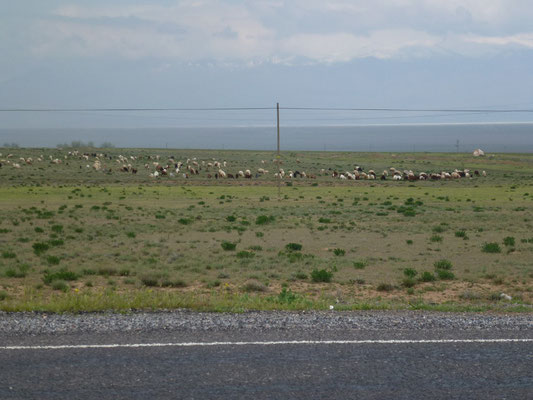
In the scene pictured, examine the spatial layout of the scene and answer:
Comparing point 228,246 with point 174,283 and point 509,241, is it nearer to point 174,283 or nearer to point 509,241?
point 174,283

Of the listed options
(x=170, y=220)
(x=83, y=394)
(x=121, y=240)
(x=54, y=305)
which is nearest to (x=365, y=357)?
(x=83, y=394)

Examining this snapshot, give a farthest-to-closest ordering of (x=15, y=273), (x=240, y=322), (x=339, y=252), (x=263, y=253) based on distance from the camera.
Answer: (x=263, y=253) < (x=339, y=252) < (x=15, y=273) < (x=240, y=322)

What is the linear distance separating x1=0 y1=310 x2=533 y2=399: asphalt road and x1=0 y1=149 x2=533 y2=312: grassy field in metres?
2.18

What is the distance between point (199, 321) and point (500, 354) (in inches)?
181

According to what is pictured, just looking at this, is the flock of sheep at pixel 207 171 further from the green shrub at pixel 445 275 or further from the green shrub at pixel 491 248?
the green shrub at pixel 445 275

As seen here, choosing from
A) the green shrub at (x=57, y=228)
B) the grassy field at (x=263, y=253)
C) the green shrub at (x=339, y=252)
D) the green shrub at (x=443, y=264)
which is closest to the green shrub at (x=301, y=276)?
the grassy field at (x=263, y=253)

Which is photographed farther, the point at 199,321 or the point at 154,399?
the point at 199,321

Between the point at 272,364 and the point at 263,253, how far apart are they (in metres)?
14.7

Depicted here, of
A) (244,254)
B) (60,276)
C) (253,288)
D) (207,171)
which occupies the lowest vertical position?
(244,254)

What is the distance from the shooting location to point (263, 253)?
2267 centimetres

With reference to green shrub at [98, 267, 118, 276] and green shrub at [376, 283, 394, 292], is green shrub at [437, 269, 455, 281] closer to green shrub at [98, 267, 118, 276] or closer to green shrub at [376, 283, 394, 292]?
green shrub at [376, 283, 394, 292]

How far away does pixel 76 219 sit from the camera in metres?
32.4

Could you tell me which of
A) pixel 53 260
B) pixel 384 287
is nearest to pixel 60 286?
pixel 53 260

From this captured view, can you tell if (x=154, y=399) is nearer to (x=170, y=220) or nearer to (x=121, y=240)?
(x=121, y=240)
